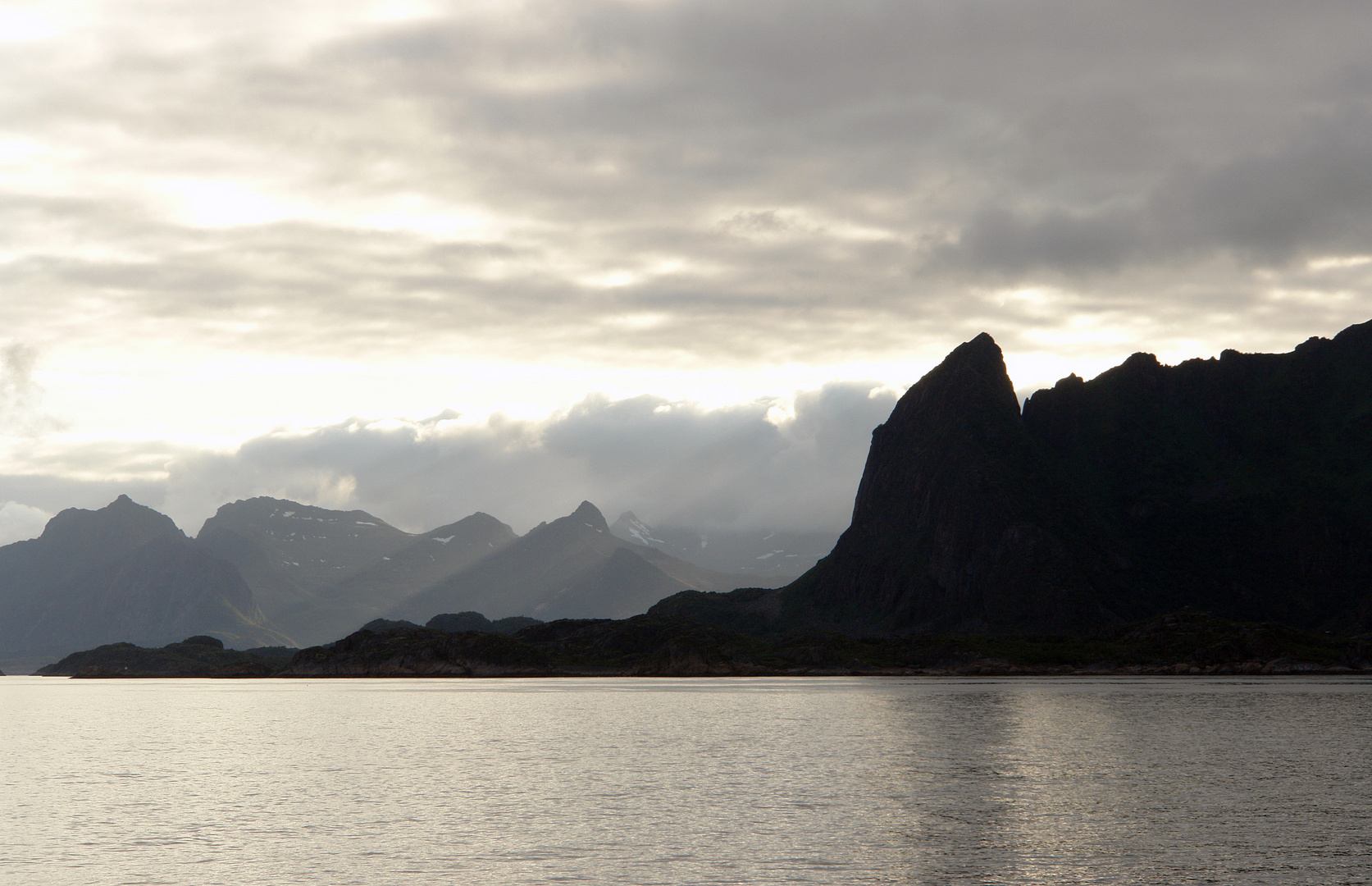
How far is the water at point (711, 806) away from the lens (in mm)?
56281

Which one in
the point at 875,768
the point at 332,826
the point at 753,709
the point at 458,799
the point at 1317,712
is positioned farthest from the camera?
the point at 753,709

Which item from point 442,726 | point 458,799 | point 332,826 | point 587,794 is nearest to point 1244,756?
point 587,794

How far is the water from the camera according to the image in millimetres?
56281

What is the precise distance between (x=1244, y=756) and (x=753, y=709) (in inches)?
3726

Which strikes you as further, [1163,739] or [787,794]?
[1163,739]

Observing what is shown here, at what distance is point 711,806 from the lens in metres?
77.3

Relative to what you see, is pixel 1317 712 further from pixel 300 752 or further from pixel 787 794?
pixel 300 752

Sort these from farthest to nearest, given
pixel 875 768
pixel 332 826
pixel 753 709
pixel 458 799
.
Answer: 1. pixel 753 709
2. pixel 875 768
3. pixel 458 799
4. pixel 332 826

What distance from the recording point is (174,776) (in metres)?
102

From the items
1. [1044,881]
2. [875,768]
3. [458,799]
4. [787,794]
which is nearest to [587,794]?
[458,799]

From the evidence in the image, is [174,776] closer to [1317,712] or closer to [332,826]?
[332,826]

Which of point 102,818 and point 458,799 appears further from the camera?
point 458,799

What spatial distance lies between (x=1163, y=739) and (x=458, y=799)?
80.1 m

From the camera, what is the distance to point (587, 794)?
85.1m
